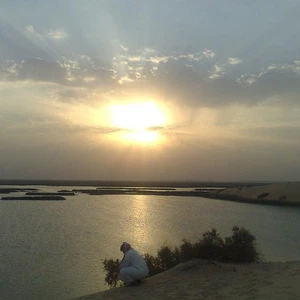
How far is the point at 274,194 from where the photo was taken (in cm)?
8106

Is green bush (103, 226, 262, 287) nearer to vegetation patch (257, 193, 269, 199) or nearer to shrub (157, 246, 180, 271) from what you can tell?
shrub (157, 246, 180, 271)

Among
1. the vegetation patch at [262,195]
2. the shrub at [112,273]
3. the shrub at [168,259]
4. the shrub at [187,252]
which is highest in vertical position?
the vegetation patch at [262,195]

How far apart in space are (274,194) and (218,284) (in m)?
73.6

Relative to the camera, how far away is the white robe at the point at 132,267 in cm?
1215

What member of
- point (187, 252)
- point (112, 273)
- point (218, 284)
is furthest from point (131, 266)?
point (187, 252)

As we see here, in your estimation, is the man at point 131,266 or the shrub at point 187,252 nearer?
the man at point 131,266

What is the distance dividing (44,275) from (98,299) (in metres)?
6.89

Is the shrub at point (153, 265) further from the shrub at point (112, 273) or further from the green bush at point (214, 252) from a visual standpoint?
the shrub at point (112, 273)

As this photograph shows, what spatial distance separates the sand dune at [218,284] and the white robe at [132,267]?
366mm

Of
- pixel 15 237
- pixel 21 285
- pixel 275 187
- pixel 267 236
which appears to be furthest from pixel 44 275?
pixel 275 187

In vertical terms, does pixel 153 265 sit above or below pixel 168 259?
below

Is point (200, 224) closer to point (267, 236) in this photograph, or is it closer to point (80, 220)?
point (267, 236)

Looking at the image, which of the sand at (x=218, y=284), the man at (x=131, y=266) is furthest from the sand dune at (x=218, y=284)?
the man at (x=131, y=266)

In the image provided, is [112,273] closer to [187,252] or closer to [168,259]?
[168,259]
